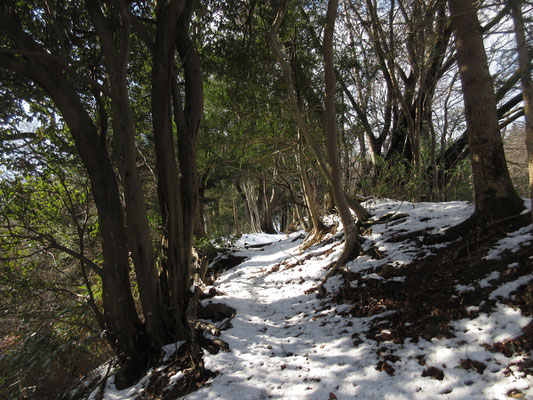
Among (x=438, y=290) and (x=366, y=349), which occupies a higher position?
(x=438, y=290)

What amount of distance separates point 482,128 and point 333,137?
222 cm

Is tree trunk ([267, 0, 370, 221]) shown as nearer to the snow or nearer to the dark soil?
the dark soil

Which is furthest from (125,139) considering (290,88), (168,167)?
(290,88)

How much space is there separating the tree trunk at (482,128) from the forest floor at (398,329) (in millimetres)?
286

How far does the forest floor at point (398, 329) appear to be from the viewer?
2361mm

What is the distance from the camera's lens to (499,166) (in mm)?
3779

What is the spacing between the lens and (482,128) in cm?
388

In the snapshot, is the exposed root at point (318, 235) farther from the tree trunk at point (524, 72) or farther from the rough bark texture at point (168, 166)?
the tree trunk at point (524, 72)

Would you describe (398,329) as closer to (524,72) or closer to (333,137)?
(524,72)

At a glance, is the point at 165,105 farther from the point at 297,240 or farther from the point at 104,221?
the point at 297,240

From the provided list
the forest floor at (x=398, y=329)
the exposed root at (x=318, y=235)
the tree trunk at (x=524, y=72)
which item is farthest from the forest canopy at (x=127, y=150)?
the exposed root at (x=318, y=235)

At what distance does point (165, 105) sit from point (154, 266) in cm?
238

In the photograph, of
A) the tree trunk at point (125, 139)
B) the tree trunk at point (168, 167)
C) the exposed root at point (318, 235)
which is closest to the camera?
the tree trunk at point (125, 139)

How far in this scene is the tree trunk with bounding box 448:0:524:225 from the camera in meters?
3.76
